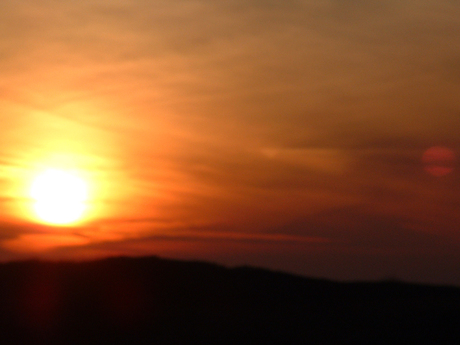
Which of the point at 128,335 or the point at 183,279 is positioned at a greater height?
the point at 183,279

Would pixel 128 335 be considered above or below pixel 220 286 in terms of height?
below

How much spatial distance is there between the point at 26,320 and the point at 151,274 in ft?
9.35

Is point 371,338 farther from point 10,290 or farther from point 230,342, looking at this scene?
point 10,290

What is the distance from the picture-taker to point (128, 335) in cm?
1020

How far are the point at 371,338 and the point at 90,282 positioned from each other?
6.01m

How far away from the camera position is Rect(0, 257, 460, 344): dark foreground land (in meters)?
9.62

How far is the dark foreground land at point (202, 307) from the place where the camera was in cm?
962

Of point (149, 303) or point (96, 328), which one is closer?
point (96, 328)

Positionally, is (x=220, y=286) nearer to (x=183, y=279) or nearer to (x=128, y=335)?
(x=183, y=279)

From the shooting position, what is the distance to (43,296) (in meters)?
11.9

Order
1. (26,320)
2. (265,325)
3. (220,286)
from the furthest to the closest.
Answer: (220,286), (26,320), (265,325)

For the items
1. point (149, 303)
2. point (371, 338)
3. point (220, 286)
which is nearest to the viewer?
point (371, 338)

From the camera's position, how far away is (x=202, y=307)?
11414mm

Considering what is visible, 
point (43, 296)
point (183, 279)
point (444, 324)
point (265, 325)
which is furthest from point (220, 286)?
point (444, 324)
